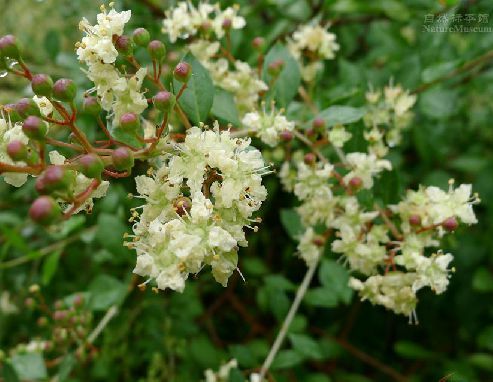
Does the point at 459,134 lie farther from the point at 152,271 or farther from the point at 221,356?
the point at 152,271

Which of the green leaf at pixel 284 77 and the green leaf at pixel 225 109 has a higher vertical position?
the green leaf at pixel 284 77

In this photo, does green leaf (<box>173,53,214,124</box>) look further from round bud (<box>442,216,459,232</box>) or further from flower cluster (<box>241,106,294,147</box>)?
round bud (<box>442,216,459,232</box>)

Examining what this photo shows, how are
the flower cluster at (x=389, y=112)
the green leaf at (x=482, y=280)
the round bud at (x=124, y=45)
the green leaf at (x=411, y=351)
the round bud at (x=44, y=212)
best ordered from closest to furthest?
the round bud at (x=44, y=212), the round bud at (x=124, y=45), the flower cluster at (x=389, y=112), the green leaf at (x=482, y=280), the green leaf at (x=411, y=351)

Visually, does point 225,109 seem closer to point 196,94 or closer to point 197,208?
point 196,94

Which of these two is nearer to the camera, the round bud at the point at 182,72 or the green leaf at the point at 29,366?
the round bud at the point at 182,72

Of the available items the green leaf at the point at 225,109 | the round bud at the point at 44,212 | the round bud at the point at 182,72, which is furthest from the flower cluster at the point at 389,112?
the round bud at the point at 44,212

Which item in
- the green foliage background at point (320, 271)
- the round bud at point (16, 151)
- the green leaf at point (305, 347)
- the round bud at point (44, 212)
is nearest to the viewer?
the round bud at point (44, 212)

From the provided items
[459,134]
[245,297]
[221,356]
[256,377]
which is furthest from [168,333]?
[459,134]

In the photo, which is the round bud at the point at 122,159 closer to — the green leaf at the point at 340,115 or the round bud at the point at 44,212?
the round bud at the point at 44,212
